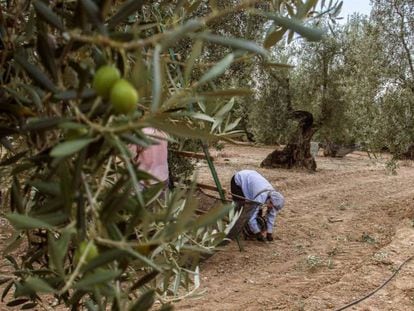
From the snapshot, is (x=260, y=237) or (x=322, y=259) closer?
(x=322, y=259)

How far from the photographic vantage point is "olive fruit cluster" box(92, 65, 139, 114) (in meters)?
0.47

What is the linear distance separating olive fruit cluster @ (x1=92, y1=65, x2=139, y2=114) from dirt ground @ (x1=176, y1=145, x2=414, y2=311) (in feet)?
3.42

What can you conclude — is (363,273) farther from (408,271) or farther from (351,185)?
(351,185)

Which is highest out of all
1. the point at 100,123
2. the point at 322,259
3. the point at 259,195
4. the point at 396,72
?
the point at 396,72

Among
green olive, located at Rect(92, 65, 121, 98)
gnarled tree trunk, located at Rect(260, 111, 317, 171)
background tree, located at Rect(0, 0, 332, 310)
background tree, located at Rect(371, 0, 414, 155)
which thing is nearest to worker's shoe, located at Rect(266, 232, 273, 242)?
background tree, located at Rect(371, 0, 414, 155)

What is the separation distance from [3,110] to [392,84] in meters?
8.95

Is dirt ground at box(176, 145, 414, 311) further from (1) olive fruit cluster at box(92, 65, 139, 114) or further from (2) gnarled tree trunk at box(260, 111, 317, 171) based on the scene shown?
(2) gnarled tree trunk at box(260, 111, 317, 171)

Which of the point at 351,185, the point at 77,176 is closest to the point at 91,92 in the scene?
the point at 77,176

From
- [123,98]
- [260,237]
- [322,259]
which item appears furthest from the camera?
[260,237]

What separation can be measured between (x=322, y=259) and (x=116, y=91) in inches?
219

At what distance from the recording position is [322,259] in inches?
226

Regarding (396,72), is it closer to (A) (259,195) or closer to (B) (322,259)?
(A) (259,195)

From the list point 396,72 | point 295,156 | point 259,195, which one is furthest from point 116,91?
point 295,156

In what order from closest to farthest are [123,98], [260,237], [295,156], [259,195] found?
1. [123,98]
2. [259,195]
3. [260,237]
4. [295,156]
